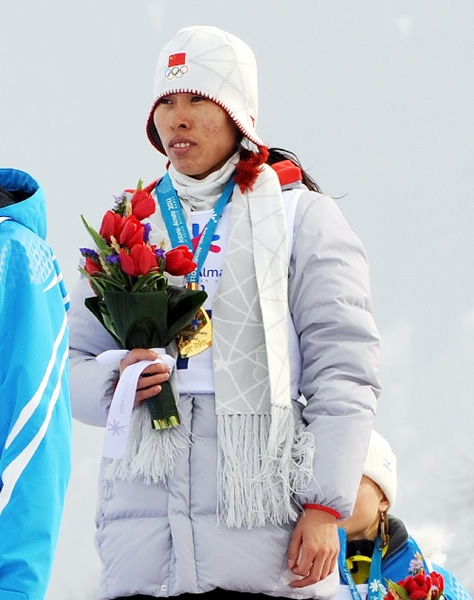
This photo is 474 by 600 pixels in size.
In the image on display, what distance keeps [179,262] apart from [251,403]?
330mm

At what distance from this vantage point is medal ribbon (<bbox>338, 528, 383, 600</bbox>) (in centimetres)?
318

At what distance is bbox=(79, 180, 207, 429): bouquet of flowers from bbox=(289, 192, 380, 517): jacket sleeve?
267mm

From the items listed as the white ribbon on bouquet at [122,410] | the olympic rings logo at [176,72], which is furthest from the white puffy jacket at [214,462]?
the olympic rings logo at [176,72]

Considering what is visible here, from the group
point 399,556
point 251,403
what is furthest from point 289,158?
point 399,556

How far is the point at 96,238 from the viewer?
2.61 m

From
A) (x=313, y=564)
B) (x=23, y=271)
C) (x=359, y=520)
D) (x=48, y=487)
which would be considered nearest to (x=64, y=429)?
(x=48, y=487)

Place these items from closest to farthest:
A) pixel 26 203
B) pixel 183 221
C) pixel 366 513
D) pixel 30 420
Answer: pixel 30 420
pixel 26 203
pixel 183 221
pixel 366 513

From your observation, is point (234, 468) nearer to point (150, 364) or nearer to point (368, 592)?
point (150, 364)

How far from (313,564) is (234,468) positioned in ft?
0.82

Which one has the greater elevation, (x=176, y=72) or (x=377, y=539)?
(x=176, y=72)

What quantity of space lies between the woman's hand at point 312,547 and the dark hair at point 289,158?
0.85 m

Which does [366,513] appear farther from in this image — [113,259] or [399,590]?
[113,259]

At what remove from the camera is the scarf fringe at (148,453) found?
2.52m

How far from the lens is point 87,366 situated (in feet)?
8.88
